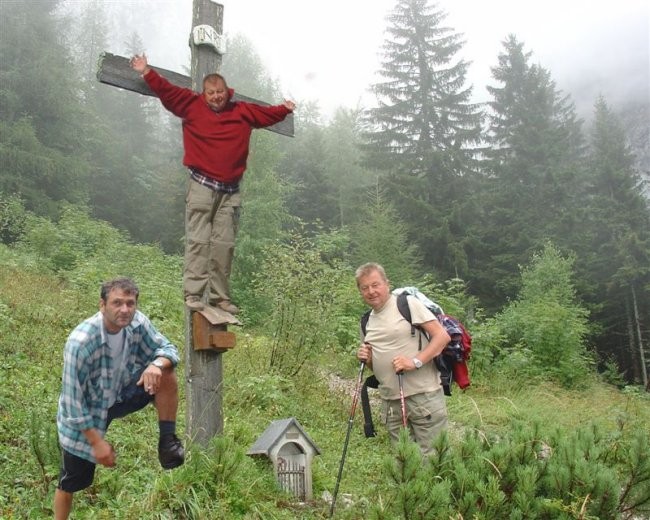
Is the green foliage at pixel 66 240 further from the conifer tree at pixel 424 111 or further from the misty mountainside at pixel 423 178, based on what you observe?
the conifer tree at pixel 424 111

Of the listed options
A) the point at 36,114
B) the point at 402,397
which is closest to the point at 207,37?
the point at 402,397

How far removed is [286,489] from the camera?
4.60m

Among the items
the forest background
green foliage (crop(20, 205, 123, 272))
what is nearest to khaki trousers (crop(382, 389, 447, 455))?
the forest background

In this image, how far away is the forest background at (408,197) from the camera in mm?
14883

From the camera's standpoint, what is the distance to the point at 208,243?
13.1 feet

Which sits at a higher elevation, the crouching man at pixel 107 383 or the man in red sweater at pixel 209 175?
the man in red sweater at pixel 209 175

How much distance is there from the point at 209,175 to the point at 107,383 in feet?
5.18

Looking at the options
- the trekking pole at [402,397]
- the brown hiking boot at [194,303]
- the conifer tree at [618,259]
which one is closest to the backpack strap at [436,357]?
the trekking pole at [402,397]

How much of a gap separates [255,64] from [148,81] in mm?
35700

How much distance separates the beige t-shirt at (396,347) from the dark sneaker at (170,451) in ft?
5.60

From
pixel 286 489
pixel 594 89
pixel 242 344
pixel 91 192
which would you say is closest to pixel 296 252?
pixel 242 344

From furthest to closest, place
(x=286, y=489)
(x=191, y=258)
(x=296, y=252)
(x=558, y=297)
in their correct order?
(x=558, y=297) → (x=296, y=252) → (x=286, y=489) → (x=191, y=258)

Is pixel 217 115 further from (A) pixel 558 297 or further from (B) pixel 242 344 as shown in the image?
(A) pixel 558 297

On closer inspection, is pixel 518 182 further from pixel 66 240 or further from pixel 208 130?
pixel 208 130
